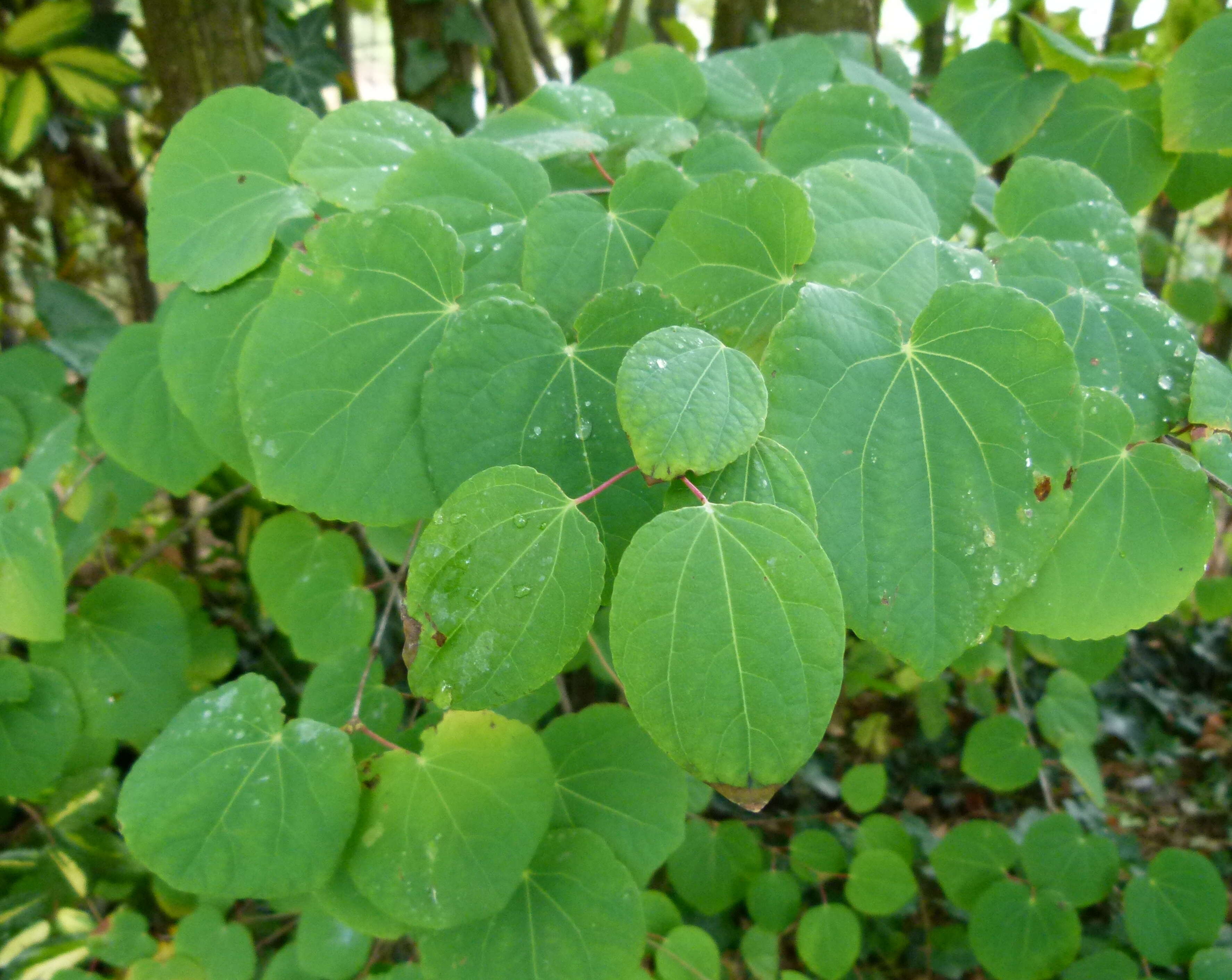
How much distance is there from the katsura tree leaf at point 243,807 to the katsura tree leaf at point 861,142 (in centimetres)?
99

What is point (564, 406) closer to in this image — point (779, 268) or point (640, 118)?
point (779, 268)

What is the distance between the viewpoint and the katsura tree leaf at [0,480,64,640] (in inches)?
48.3

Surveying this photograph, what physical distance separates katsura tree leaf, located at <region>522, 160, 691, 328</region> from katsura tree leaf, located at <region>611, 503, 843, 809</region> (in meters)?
0.36

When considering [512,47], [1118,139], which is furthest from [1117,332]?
[512,47]

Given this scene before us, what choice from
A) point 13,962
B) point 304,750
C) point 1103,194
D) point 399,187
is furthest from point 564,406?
point 13,962

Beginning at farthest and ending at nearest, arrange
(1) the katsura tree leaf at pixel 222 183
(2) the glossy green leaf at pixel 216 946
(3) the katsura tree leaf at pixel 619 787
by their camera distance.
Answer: (2) the glossy green leaf at pixel 216 946, (3) the katsura tree leaf at pixel 619 787, (1) the katsura tree leaf at pixel 222 183

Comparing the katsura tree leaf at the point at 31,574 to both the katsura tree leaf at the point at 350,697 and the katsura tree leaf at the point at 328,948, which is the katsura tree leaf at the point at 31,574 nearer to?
the katsura tree leaf at the point at 350,697

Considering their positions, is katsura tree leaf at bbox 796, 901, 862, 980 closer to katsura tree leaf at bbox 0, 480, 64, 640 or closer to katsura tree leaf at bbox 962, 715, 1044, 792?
katsura tree leaf at bbox 962, 715, 1044, 792

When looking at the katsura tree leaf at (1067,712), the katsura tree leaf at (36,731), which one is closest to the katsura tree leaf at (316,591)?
the katsura tree leaf at (36,731)

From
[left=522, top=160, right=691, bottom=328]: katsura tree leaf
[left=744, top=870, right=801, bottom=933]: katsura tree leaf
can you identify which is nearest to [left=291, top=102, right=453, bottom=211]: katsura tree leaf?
[left=522, top=160, right=691, bottom=328]: katsura tree leaf

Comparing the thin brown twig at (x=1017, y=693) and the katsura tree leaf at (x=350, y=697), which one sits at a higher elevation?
the katsura tree leaf at (x=350, y=697)

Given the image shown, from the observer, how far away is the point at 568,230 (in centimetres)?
94

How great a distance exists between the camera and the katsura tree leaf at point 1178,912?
1933 mm

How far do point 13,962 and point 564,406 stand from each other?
7.35 ft
